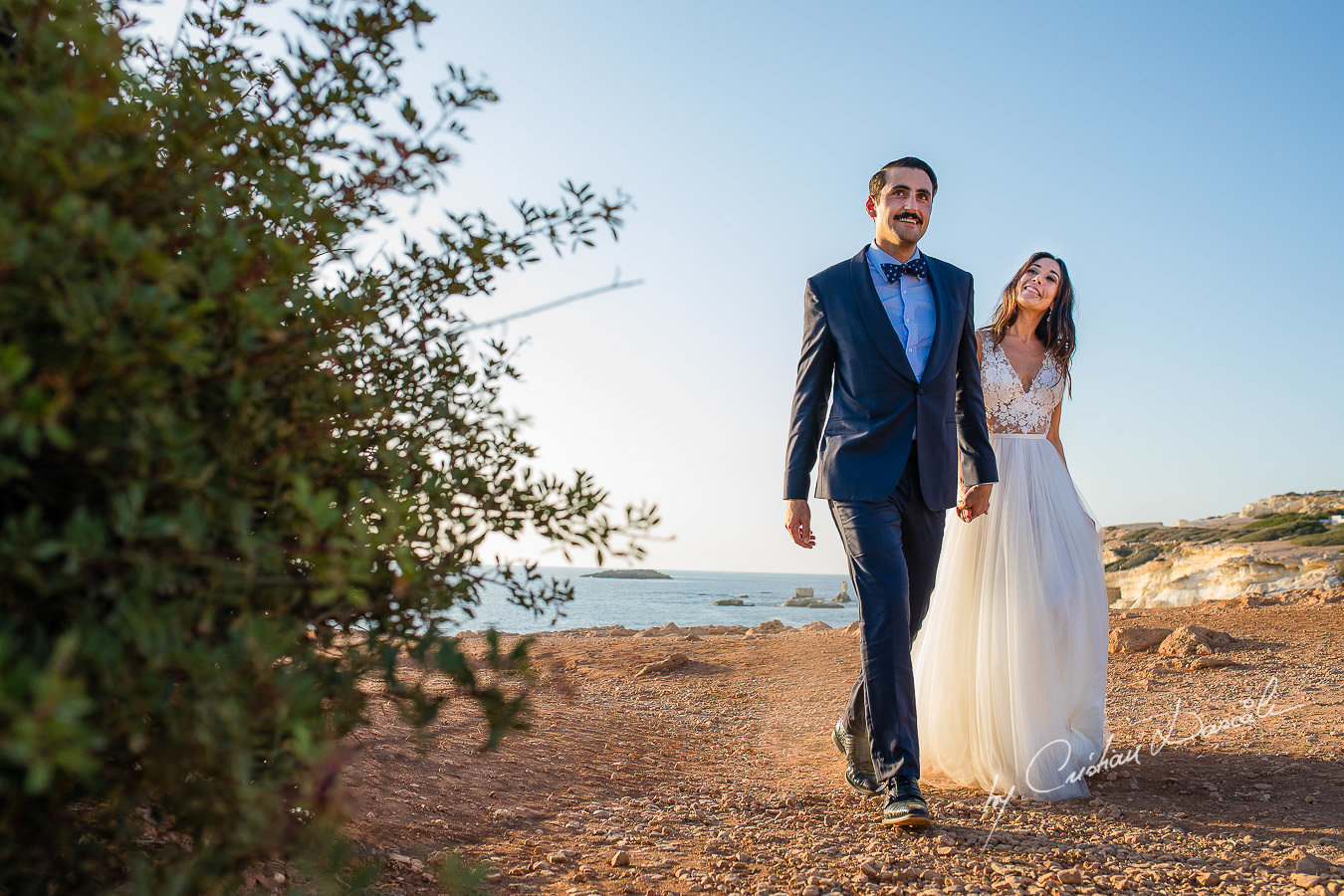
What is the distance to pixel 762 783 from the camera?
3.99m

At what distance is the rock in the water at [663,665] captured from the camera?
309 inches

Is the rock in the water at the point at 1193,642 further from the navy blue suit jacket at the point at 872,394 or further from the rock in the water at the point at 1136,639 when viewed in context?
the navy blue suit jacket at the point at 872,394

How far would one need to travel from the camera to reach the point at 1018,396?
455 centimetres

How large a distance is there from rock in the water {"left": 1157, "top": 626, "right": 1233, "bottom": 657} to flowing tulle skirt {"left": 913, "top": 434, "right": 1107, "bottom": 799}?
3.41 metres

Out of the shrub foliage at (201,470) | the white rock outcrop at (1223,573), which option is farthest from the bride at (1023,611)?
the white rock outcrop at (1223,573)

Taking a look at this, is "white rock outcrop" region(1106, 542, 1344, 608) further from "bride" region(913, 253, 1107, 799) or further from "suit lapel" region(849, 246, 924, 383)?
"suit lapel" region(849, 246, 924, 383)

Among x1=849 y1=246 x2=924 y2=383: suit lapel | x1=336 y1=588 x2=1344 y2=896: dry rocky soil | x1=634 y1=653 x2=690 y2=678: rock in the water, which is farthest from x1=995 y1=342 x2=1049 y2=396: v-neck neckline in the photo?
x1=634 y1=653 x2=690 y2=678: rock in the water

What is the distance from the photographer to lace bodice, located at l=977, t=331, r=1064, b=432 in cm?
455

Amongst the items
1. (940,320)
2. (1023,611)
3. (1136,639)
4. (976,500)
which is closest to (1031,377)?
(976,500)

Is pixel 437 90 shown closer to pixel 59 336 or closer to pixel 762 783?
pixel 59 336

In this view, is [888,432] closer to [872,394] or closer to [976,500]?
[872,394]

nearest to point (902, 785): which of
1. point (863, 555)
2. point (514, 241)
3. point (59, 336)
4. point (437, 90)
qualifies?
point (863, 555)

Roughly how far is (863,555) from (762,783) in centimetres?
124

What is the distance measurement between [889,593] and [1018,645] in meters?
0.94
